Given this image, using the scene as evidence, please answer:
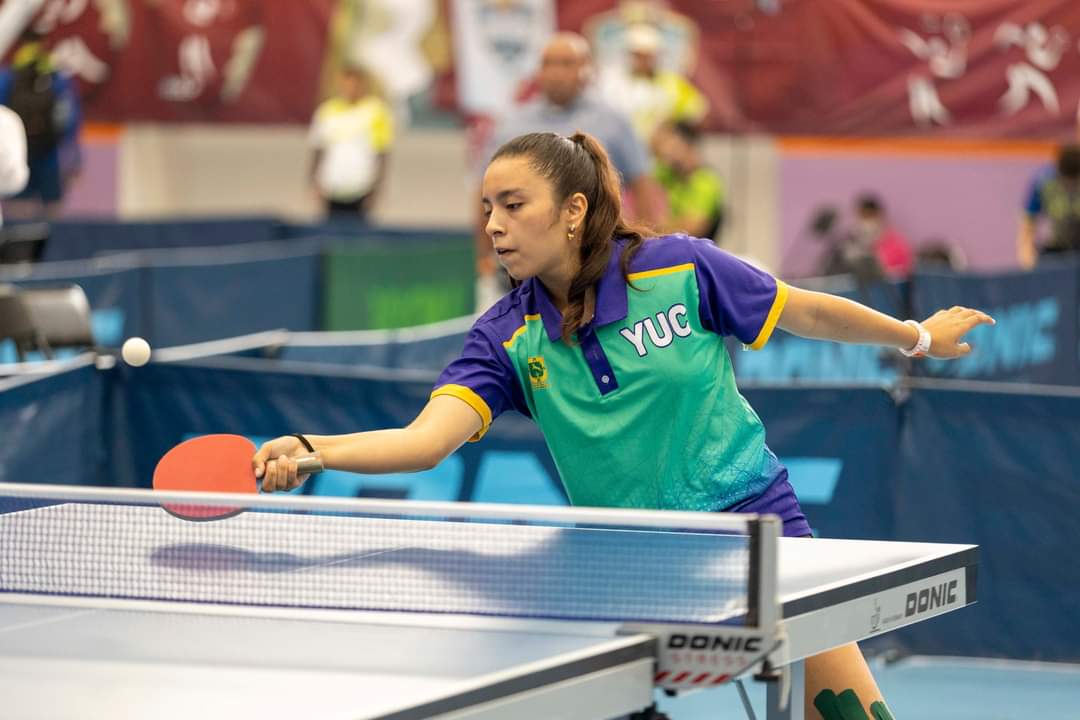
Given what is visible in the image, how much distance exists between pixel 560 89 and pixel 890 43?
7225 millimetres

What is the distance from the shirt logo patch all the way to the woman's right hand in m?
0.50

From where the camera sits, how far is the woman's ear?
10.4 feet

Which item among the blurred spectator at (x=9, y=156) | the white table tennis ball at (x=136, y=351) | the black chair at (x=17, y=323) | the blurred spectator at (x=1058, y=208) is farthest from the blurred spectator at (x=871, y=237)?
the white table tennis ball at (x=136, y=351)

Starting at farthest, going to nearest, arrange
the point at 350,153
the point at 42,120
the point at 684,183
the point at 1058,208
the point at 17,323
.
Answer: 1. the point at 350,153
2. the point at 42,120
3. the point at 684,183
4. the point at 1058,208
5. the point at 17,323

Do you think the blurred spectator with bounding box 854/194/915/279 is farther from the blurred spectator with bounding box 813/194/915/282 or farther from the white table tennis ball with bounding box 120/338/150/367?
the white table tennis ball with bounding box 120/338/150/367

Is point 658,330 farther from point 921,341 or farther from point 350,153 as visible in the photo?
point 350,153

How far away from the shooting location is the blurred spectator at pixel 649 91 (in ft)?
45.0

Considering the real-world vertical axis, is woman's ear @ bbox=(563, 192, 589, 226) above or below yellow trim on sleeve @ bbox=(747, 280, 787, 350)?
above

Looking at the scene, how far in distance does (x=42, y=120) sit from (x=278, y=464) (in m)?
10.9

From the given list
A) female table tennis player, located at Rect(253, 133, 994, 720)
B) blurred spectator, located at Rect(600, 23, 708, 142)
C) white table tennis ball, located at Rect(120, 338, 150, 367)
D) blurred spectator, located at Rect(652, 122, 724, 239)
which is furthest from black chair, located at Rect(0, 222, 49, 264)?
blurred spectator, located at Rect(600, 23, 708, 142)

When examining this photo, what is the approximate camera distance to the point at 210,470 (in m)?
2.92

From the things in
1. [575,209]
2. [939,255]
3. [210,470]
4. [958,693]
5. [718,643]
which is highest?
[939,255]

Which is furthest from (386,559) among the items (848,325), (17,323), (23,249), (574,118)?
(23,249)

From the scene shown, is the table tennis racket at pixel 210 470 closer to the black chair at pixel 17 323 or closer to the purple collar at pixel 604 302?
the purple collar at pixel 604 302
